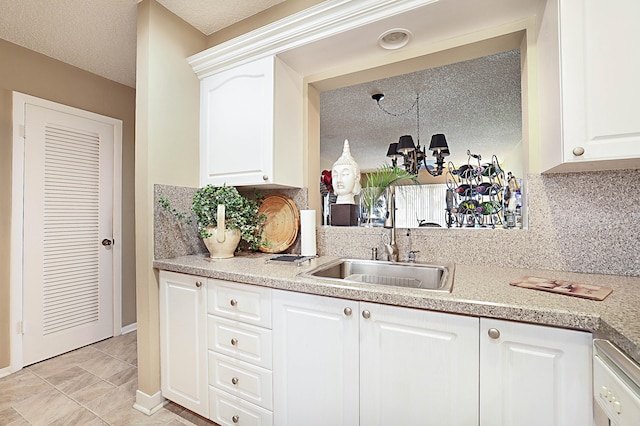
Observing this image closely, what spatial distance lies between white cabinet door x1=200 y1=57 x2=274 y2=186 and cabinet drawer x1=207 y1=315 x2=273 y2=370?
0.82m

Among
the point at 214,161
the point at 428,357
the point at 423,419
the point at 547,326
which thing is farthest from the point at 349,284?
the point at 214,161

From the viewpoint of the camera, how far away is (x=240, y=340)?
1417mm

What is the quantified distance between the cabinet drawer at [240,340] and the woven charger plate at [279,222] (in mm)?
650

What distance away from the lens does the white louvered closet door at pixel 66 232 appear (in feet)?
7.71

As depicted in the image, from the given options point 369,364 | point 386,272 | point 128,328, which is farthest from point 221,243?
point 128,328

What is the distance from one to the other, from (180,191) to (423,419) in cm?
175

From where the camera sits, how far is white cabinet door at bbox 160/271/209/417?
1.56 metres

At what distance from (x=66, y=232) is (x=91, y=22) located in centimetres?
166

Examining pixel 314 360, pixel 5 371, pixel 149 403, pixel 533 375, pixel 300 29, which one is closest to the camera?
pixel 533 375

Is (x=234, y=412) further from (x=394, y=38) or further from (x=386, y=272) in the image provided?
(x=394, y=38)

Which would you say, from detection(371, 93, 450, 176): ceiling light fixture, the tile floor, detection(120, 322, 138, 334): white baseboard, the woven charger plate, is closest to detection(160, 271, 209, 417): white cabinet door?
the tile floor

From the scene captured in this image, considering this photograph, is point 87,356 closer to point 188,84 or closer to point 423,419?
point 188,84

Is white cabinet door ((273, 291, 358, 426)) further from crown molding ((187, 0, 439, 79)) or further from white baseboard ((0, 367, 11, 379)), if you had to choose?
white baseboard ((0, 367, 11, 379))

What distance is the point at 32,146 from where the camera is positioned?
2.35 meters
